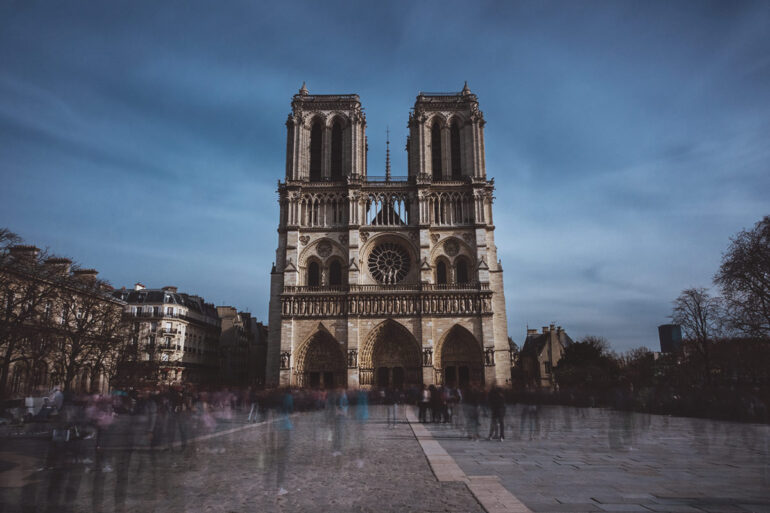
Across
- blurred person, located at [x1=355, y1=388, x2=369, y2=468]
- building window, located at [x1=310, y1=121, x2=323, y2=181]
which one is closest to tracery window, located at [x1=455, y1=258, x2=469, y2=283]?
building window, located at [x1=310, y1=121, x2=323, y2=181]

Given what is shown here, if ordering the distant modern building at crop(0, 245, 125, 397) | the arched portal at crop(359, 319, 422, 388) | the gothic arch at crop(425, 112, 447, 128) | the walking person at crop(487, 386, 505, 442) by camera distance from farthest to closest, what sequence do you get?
the gothic arch at crop(425, 112, 447, 128), the arched portal at crop(359, 319, 422, 388), the distant modern building at crop(0, 245, 125, 397), the walking person at crop(487, 386, 505, 442)

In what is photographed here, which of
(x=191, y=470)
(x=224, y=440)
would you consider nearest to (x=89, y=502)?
(x=191, y=470)

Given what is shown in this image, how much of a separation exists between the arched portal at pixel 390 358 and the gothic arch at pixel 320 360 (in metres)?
1.73

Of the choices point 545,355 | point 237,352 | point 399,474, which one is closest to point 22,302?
point 399,474

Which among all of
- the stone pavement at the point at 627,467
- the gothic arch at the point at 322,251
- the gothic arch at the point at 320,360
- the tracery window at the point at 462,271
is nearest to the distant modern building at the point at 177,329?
the gothic arch at the point at 320,360

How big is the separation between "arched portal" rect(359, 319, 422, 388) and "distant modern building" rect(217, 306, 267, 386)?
1694 centimetres

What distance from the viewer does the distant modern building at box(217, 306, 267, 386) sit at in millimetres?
50125

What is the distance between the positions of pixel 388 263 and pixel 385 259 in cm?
40

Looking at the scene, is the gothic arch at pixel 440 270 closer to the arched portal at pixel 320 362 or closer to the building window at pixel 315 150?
the arched portal at pixel 320 362

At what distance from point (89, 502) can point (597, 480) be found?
6.65m

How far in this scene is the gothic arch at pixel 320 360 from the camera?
34.9 m

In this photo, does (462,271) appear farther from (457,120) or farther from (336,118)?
(336,118)

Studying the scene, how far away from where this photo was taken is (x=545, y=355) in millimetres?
49031

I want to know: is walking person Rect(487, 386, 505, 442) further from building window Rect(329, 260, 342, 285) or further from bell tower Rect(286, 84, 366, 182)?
bell tower Rect(286, 84, 366, 182)
